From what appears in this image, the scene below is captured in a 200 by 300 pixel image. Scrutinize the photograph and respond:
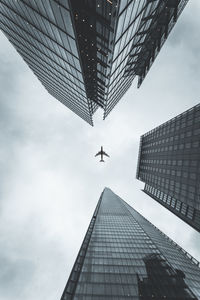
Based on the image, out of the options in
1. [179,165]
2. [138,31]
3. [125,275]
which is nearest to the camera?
[138,31]

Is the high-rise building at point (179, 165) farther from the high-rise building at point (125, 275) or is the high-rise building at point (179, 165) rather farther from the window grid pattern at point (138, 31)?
the window grid pattern at point (138, 31)

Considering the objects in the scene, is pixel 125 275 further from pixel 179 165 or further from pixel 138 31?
pixel 138 31

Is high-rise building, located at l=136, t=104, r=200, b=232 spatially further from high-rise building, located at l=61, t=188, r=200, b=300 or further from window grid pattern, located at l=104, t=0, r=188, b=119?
window grid pattern, located at l=104, t=0, r=188, b=119

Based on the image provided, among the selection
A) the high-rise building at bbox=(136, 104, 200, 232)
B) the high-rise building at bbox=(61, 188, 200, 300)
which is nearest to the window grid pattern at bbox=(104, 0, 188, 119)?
the high-rise building at bbox=(136, 104, 200, 232)

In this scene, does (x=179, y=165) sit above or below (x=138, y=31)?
below

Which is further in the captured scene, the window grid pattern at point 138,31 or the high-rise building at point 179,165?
the high-rise building at point 179,165

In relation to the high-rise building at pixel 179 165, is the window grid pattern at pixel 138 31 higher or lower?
higher

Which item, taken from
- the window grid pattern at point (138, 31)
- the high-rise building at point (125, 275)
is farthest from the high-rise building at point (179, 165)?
the window grid pattern at point (138, 31)

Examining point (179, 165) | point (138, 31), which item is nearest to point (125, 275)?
point (179, 165)

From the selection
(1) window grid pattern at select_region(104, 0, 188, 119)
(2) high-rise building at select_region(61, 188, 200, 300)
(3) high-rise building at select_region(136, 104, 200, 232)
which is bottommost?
(2) high-rise building at select_region(61, 188, 200, 300)

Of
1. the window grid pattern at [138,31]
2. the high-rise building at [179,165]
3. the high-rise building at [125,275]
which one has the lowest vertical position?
the high-rise building at [125,275]
